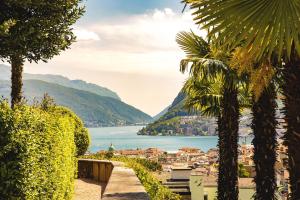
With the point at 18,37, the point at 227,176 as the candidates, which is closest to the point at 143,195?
the point at 227,176

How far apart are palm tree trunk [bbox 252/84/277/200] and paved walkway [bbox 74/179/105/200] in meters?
6.05

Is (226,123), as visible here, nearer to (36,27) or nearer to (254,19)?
(36,27)

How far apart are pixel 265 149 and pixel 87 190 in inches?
311

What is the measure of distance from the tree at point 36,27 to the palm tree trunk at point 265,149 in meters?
9.00

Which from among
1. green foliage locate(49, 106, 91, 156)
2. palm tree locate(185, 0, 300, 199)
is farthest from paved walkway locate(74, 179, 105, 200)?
palm tree locate(185, 0, 300, 199)

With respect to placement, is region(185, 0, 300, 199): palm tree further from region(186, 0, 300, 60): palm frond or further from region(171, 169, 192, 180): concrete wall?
region(171, 169, 192, 180): concrete wall

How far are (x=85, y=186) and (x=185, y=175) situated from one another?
12212mm

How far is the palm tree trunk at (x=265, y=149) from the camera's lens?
1063cm

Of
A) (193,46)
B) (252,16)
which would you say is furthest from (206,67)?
(252,16)

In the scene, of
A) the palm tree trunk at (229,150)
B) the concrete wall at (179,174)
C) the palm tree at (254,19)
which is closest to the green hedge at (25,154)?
the palm tree at (254,19)

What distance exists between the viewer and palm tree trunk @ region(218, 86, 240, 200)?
13742 millimetres

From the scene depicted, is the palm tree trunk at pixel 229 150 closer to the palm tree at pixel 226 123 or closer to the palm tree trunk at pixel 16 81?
the palm tree at pixel 226 123

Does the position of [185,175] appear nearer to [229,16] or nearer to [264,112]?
[264,112]

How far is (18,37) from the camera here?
15328 mm
